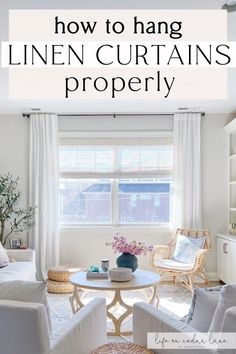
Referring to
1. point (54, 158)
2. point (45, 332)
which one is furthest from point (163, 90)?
point (45, 332)

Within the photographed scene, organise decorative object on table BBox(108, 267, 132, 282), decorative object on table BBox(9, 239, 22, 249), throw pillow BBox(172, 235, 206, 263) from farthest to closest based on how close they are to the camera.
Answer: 1. decorative object on table BBox(9, 239, 22, 249)
2. throw pillow BBox(172, 235, 206, 263)
3. decorative object on table BBox(108, 267, 132, 282)

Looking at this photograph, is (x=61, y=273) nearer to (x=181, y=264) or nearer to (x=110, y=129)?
(x=181, y=264)

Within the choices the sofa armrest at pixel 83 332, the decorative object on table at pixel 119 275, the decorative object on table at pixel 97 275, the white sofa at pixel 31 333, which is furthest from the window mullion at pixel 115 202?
the white sofa at pixel 31 333

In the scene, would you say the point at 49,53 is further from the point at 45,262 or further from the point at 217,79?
the point at 45,262

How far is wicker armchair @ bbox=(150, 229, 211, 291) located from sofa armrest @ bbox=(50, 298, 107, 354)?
239 cm

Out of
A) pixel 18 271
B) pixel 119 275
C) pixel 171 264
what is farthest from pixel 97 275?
pixel 171 264

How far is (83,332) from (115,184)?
3.81 meters

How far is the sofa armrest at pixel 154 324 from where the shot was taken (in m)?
2.01

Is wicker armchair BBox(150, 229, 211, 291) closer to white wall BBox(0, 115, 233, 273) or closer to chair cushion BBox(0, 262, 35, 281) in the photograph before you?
white wall BBox(0, 115, 233, 273)

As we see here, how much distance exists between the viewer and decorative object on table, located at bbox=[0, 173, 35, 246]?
5.59 meters

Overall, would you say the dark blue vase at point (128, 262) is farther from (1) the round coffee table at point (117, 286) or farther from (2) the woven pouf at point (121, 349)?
(2) the woven pouf at point (121, 349)

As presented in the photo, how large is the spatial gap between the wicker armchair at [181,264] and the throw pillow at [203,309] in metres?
2.56

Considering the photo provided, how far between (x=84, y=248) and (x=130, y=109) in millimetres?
2164

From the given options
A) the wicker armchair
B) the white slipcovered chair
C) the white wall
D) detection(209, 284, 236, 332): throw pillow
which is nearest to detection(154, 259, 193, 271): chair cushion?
the wicker armchair
